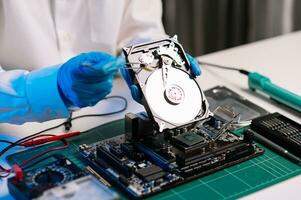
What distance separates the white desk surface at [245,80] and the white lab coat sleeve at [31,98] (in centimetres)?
7

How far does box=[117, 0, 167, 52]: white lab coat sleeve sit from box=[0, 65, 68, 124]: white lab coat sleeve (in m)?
0.37

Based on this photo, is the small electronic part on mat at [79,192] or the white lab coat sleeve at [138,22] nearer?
the small electronic part on mat at [79,192]

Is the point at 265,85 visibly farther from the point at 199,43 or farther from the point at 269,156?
the point at 199,43

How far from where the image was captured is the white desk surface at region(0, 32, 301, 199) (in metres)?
0.95

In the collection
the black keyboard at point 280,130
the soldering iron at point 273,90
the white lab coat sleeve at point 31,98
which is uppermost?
the white lab coat sleeve at point 31,98

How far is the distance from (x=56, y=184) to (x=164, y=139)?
0.80 feet

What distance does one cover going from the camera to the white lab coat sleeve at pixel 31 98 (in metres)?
1.04

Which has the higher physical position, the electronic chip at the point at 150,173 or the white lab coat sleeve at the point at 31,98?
the white lab coat sleeve at the point at 31,98

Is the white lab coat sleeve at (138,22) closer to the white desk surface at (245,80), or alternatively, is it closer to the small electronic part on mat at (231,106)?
the white desk surface at (245,80)

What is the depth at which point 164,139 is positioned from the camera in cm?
101

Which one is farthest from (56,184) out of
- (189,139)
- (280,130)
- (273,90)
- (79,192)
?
(273,90)

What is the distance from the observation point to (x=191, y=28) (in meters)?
2.12

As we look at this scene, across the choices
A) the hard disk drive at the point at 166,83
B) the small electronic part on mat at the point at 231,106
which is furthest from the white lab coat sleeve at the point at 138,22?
the hard disk drive at the point at 166,83

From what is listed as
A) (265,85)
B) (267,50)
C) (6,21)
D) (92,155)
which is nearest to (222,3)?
(267,50)
